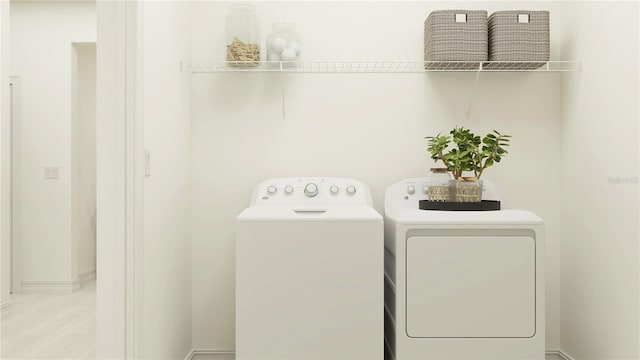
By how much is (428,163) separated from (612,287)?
1.00m

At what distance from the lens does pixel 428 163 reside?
257 cm

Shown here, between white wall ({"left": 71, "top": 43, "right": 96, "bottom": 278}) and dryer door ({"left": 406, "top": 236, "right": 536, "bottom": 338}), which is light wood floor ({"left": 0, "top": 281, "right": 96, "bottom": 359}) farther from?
dryer door ({"left": 406, "top": 236, "right": 536, "bottom": 338})

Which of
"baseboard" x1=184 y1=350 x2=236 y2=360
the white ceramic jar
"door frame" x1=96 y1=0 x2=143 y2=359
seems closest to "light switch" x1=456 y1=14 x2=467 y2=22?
the white ceramic jar

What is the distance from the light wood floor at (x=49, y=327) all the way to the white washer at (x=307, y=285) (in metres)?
1.18

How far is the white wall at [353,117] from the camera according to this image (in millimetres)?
2557

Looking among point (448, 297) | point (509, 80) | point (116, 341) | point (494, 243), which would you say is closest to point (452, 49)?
point (509, 80)

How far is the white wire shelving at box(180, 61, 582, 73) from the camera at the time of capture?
7.82ft

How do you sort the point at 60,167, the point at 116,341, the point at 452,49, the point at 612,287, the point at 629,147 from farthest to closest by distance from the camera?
the point at 60,167 → the point at 452,49 → the point at 612,287 → the point at 629,147 → the point at 116,341

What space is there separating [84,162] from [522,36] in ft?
12.9

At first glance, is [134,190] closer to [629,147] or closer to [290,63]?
[290,63]

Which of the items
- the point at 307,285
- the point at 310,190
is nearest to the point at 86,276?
the point at 310,190

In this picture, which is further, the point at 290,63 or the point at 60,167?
the point at 60,167

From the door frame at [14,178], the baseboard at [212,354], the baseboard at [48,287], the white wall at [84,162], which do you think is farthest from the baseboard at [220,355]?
the door frame at [14,178]

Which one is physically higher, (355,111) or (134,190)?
(355,111)
